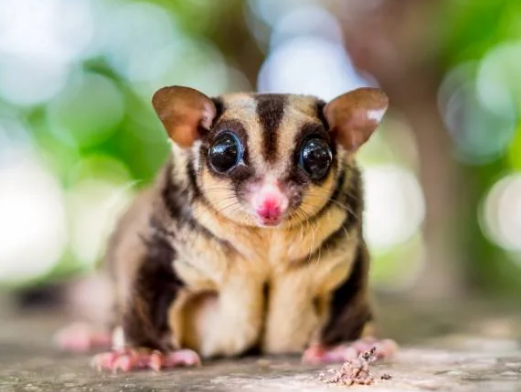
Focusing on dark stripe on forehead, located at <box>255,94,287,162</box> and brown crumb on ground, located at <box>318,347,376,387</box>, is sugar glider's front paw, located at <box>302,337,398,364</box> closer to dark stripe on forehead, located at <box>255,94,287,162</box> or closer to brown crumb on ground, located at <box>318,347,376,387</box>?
brown crumb on ground, located at <box>318,347,376,387</box>

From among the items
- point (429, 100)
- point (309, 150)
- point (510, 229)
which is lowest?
point (309, 150)

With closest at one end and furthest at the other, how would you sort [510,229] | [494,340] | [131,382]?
[131,382], [494,340], [510,229]

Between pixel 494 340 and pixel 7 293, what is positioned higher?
pixel 7 293

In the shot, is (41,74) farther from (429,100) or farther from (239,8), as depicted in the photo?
(429,100)

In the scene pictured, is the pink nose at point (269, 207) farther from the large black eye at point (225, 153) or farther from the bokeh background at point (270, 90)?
the bokeh background at point (270, 90)

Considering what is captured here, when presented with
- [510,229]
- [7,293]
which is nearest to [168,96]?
[7,293]

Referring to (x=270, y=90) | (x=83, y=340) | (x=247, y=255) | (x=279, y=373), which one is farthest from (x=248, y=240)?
(x=270, y=90)
